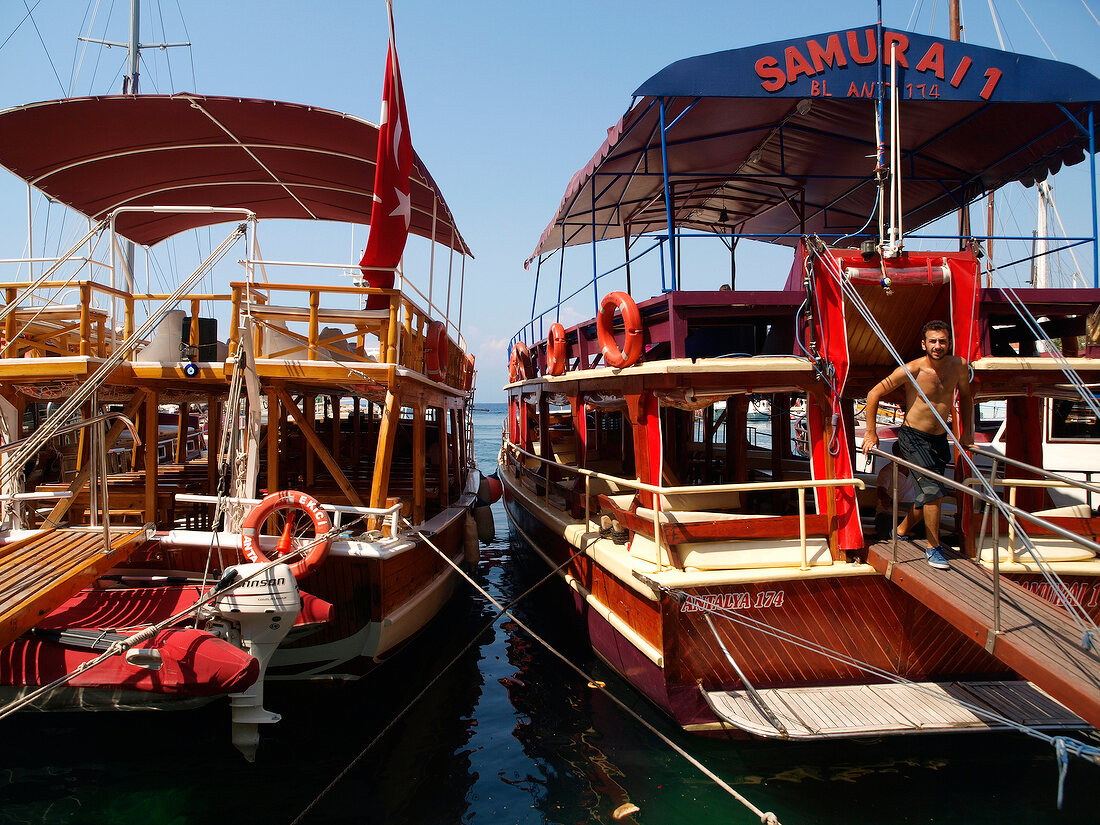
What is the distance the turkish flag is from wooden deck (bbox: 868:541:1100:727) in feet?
21.2

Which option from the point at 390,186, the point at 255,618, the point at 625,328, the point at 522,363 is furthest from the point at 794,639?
the point at 522,363

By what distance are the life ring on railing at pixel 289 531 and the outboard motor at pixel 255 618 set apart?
0.39 m

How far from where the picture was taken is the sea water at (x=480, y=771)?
552cm

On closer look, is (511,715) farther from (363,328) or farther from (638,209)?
(638,209)

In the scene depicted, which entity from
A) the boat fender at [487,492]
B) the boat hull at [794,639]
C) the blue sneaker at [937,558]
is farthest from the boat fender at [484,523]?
the blue sneaker at [937,558]

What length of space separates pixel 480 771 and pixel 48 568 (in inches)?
173

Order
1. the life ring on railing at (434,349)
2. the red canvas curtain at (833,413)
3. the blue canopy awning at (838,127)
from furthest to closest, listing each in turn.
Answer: the life ring on railing at (434,349), the blue canopy awning at (838,127), the red canvas curtain at (833,413)

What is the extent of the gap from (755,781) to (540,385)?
767 cm

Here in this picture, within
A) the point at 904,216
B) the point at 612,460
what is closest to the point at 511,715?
the point at 612,460

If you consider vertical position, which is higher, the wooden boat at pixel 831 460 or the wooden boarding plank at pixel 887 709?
the wooden boat at pixel 831 460

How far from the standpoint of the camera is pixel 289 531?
6590mm

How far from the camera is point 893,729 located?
17.4ft

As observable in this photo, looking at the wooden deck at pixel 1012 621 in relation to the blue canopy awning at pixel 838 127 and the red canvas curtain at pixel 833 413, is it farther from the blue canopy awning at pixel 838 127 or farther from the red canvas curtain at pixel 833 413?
the blue canopy awning at pixel 838 127

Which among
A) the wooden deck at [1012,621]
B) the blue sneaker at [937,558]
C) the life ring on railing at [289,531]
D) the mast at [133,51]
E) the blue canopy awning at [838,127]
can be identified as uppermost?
the mast at [133,51]
